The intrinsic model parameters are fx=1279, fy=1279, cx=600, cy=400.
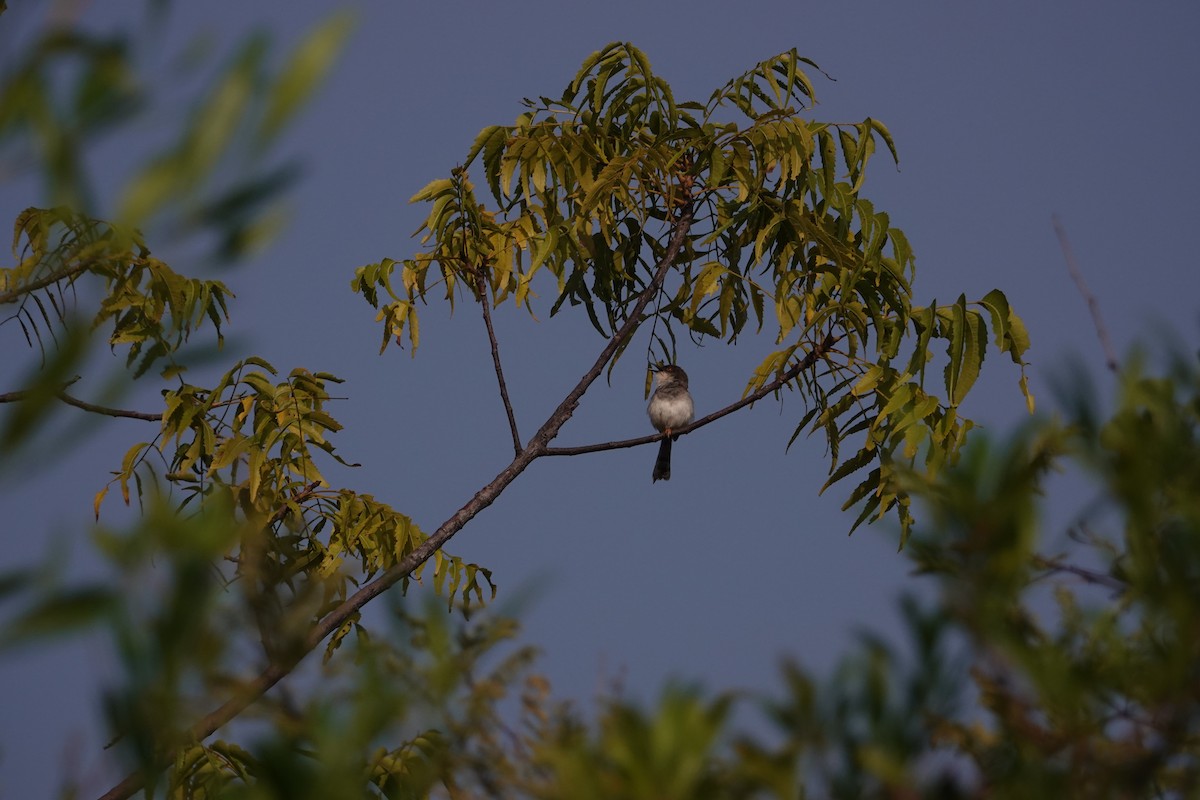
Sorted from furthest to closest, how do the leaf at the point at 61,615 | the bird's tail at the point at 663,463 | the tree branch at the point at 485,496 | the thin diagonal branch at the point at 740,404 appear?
the bird's tail at the point at 663,463 < the thin diagonal branch at the point at 740,404 < the tree branch at the point at 485,496 < the leaf at the point at 61,615

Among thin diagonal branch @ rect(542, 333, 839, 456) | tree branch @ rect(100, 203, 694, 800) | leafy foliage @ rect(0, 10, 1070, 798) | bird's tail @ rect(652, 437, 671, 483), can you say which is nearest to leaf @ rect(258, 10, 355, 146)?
leafy foliage @ rect(0, 10, 1070, 798)

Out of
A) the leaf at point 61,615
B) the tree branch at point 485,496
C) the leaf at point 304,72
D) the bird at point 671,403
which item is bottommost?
the leaf at point 61,615

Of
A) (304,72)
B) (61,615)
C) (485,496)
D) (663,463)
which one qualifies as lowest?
(61,615)

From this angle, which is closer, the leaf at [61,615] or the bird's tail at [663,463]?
the leaf at [61,615]

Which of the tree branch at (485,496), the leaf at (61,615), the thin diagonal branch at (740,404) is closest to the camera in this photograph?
the leaf at (61,615)

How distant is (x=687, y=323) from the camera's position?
541 cm

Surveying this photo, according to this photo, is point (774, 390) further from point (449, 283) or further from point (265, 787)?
point (265, 787)

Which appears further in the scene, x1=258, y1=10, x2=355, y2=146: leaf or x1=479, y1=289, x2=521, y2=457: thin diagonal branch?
x1=479, y1=289, x2=521, y2=457: thin diagonal branch

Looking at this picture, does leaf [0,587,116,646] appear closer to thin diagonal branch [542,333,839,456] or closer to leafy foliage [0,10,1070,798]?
leafy foliage [0,10,1070,798]

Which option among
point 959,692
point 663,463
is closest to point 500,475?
point 959,692

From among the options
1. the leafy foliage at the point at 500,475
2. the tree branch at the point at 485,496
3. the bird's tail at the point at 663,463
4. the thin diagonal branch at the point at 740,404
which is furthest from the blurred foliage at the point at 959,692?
the bird's tail at the point at 663,463

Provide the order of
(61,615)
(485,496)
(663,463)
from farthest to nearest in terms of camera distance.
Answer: (663,463), (485,496), (61,615)

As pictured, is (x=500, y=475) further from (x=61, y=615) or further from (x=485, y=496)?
(x=61, y=615)

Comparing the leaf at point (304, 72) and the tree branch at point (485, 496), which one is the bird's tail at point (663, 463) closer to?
the tree branch at point (485, 496)
